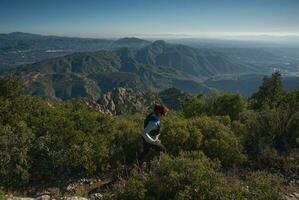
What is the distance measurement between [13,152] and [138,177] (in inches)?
232

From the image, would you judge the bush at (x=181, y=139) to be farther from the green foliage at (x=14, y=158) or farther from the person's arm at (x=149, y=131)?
the green foliage at (x=14, y=158)

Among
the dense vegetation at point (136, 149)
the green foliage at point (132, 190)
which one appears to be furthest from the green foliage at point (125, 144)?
the green foliage at point (132, 190)

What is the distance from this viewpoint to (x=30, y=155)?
12.9 meters

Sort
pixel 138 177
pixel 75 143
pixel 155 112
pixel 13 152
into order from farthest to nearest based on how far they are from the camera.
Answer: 1. pixel 75 143
2. pixel 13 152
3. pixel 155 112
4. pixel 138 177

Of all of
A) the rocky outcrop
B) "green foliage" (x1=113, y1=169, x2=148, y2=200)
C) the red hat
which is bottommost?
the rocky outcrop

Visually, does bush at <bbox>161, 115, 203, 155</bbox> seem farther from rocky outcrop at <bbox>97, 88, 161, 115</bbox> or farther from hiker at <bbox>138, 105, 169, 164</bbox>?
rocky outcrop at <bbox>97, 88, 161, 115</bbox>

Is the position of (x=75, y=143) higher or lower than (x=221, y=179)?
lower

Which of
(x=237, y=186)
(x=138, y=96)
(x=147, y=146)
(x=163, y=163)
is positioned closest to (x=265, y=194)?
(x=237, y=186)

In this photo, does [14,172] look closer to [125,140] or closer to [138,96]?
[125,140]

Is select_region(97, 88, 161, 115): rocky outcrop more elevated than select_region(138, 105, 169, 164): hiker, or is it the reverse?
select_region(138, 105, 169, 164): hiker

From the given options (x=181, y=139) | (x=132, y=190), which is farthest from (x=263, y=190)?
(x=181, y=139)

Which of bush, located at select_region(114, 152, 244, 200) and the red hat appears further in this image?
the red hat

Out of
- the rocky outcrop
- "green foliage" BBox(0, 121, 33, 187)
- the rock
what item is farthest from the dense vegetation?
the rocky outcrop

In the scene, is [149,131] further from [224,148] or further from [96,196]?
[224,148]
